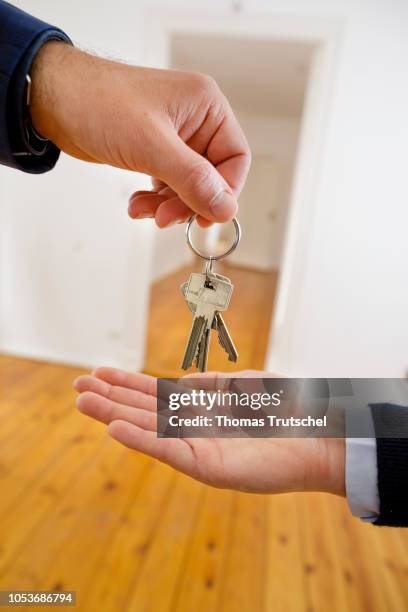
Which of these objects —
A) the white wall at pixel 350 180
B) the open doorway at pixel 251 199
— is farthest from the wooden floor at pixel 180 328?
the white wall at pixel 350 180

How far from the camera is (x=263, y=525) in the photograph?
1.07 meters

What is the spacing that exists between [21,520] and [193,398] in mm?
823

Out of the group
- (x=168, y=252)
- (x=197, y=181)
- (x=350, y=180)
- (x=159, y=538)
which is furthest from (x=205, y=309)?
(x=168, y=252)

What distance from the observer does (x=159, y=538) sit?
0.98 m

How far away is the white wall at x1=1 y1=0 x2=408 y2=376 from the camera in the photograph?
3.52 feet

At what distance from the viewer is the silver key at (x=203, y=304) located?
0.36 meters

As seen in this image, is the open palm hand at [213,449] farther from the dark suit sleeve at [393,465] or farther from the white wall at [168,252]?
the white wall at [168,252]

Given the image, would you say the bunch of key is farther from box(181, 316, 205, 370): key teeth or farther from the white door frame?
the white door frame

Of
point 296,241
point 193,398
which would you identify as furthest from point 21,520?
point 296,241

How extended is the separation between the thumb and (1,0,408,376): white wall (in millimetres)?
774

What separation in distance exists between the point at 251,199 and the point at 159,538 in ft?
15.2

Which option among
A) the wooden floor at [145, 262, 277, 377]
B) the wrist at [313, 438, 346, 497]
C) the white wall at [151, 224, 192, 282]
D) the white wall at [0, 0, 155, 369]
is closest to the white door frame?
the wooden floor at [145, 262, 277, 377]

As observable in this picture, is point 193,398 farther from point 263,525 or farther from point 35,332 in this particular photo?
point 35,332

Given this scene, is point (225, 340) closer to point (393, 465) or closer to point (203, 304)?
point (203, 304)
